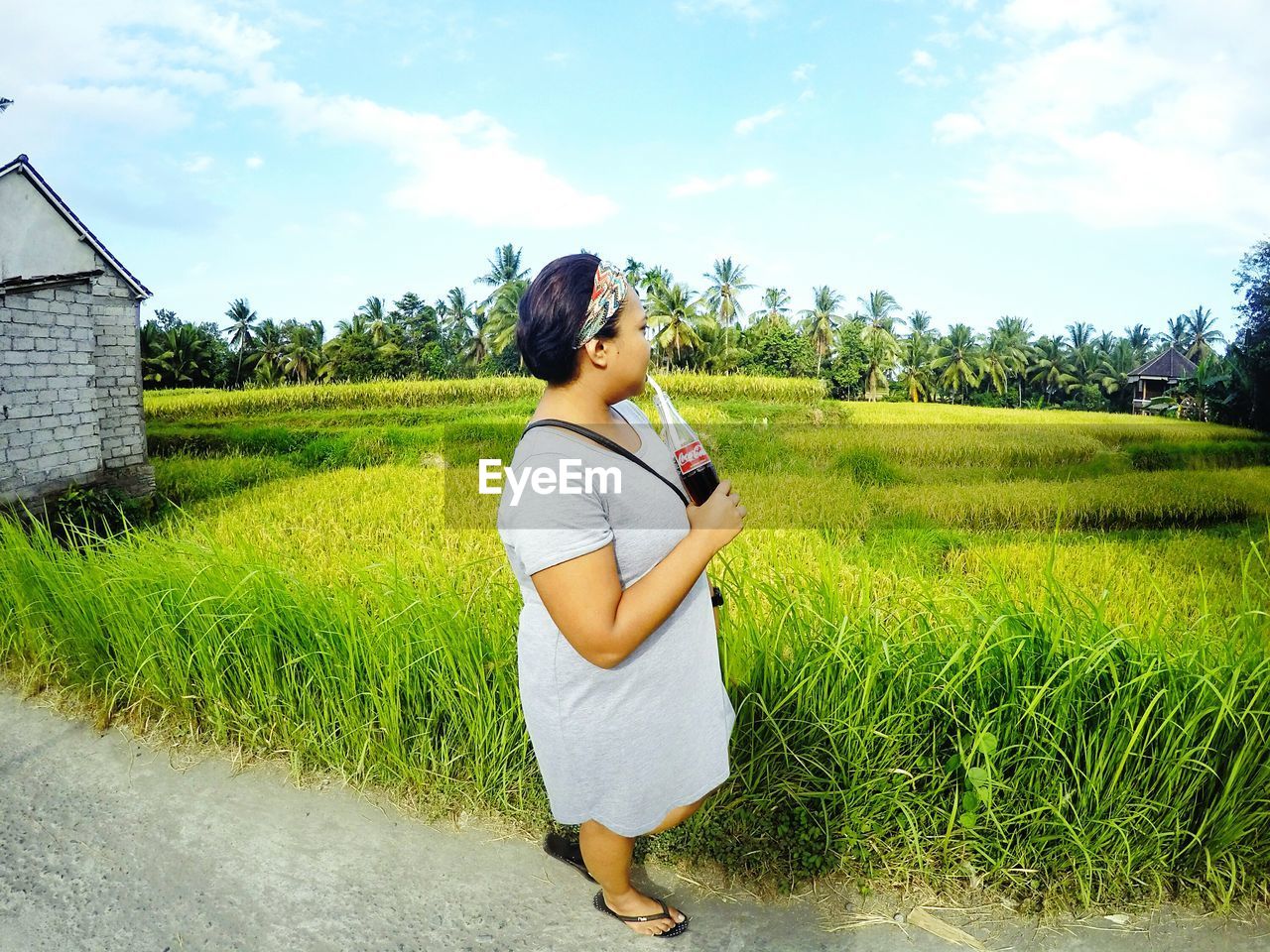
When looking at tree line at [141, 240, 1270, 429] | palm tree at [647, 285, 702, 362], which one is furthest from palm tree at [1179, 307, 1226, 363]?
palm tree at [647, 285, 702, 362]

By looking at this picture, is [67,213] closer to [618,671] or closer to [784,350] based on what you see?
[618,671]

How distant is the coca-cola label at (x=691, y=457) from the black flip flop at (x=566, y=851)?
1.08m

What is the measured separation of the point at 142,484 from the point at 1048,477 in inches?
493

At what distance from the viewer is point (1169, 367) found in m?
37.2

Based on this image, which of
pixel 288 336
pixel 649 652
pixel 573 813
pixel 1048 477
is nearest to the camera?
pixel 649 652

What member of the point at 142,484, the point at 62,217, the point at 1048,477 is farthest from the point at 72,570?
the point at 1048,477

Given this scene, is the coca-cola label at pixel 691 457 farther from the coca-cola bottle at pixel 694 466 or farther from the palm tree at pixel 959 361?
the palm tree at pixel 959 361

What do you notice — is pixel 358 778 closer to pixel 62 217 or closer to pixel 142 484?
pixel 142 484

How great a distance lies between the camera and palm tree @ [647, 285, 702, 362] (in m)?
29.4

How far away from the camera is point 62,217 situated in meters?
8.51

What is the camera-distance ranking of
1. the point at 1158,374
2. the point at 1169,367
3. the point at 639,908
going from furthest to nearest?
the point at 1158,374
the point at 1169,367
the point at 639,908

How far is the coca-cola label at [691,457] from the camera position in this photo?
1269 mm

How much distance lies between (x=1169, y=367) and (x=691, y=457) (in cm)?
4376

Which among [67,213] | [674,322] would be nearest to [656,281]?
[674,322]
